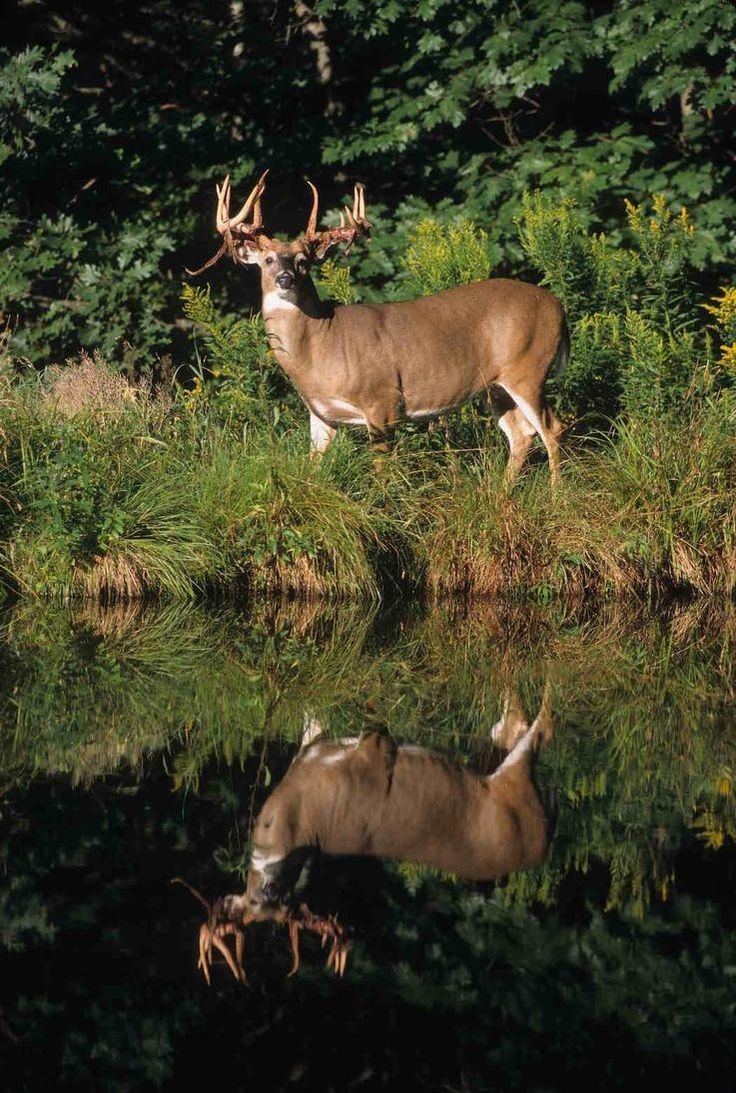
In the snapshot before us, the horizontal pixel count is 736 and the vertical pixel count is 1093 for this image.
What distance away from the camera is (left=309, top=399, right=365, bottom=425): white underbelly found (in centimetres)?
1076

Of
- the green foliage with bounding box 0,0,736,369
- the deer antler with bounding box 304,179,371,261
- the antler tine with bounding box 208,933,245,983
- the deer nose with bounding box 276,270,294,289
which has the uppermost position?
the green foliage with bounding box 0,0,736,369

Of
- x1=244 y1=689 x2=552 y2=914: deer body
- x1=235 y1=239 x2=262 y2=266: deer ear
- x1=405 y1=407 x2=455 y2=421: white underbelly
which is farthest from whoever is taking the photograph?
x1=405 y1=407 x2=455 y2=421: white underbelly

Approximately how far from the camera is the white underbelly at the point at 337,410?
35.3 feet

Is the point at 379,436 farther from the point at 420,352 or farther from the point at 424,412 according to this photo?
the point at 420,352

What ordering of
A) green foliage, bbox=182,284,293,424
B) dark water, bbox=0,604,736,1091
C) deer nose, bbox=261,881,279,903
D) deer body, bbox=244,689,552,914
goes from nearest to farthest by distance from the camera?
dark water, bbox=0,604,736,1091
deer nose, bbox=261,881,279,903
deer body, bbox=244,689,552,914
green foliage, bbox=182,284,293,424

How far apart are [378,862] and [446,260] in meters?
7.96

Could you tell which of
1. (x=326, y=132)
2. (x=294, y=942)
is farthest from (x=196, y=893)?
(x=326, y=132)

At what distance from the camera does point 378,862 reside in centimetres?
480

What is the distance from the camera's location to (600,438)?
1200cm

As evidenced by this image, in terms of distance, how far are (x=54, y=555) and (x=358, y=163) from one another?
625 cm

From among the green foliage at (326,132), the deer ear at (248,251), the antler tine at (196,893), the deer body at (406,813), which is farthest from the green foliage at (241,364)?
the antler tine at (196,893)

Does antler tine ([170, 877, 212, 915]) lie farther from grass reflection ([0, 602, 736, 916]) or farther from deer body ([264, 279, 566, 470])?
deer body ([264, 279, 566, 470])

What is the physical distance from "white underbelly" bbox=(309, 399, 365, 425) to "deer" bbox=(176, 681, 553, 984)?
15.0 feet

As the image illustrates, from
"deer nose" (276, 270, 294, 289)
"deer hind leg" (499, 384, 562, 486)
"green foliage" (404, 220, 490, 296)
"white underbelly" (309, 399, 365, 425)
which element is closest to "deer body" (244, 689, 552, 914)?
"white underbelly" (309, 399, 365, 425)
